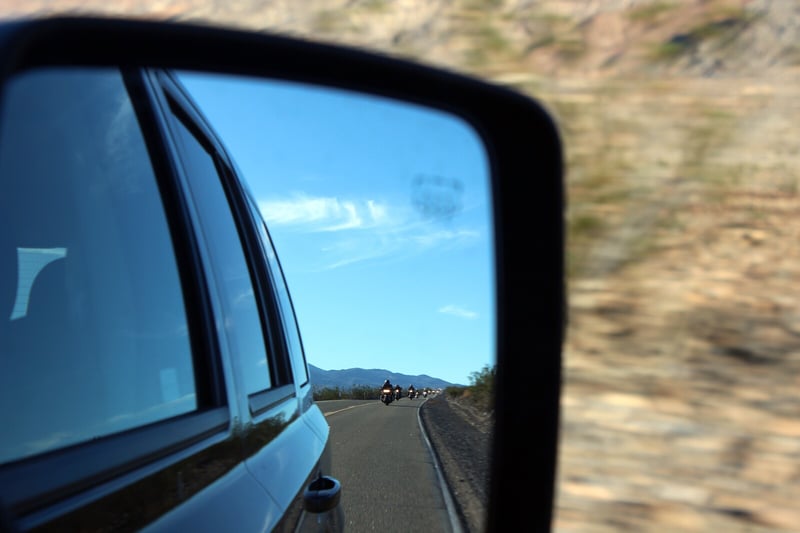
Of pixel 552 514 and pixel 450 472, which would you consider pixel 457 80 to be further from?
pixel 450 472

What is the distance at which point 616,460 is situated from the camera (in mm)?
1854

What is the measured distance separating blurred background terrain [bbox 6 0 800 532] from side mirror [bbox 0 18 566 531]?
0.19ft

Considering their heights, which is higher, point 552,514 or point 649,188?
point 649,188

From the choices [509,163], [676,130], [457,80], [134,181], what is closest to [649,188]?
[676,130]

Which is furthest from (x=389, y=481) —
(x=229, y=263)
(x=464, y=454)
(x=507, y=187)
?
(x=507, y=187)

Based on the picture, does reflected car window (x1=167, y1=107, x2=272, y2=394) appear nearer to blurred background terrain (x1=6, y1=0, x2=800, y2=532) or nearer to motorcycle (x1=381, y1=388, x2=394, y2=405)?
blurred background terrain (x1=6, y1=0, x2=800, y2=532)

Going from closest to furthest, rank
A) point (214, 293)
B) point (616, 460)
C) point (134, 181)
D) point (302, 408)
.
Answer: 1. point (616, 460)
2. point (134, 181)
3. point (214, 293)
4. point (302, 408)

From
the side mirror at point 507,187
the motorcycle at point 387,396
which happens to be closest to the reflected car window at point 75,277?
the side mirror at point 507,187

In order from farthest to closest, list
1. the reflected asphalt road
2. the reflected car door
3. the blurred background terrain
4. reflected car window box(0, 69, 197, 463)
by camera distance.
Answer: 1. the reflected asphalt road
2. the reflected car door
3. the blurred background terrain
4. reflected car window box(0, 69, 197, 463)

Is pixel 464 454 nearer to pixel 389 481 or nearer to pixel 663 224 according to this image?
pixel 389 481

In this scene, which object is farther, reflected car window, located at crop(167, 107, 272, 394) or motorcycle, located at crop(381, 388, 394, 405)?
motorcycle, located at crop(381, 388, 394, 405)

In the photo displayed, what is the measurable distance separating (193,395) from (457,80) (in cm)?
116

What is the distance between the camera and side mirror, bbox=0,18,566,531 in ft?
5.59

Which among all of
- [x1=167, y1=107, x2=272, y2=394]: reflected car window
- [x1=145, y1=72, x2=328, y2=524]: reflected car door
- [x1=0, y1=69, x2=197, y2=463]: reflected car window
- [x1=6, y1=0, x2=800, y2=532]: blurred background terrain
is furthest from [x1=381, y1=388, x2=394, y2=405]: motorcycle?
[x1=6, y1=0, x2=800, y2=532]: blurred background terrain
